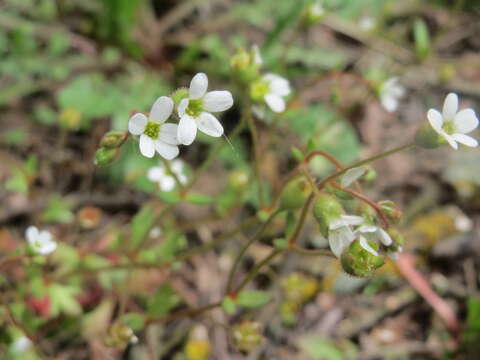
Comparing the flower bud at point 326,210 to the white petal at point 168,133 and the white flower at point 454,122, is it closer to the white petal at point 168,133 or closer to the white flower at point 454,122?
the white flower at point 454,122

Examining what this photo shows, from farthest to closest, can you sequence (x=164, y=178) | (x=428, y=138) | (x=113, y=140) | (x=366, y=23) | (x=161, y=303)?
(x=366, y=23)
(x=164, y=178)
(x=161, y=303)
(x=113, y=140)
(x=428, y=138)

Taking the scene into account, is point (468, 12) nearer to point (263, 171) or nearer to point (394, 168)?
point (394, 168)

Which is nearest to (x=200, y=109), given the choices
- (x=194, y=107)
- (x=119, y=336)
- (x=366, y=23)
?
(x=194, y=107)

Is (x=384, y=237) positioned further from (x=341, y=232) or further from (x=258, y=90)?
(x=258, y=90)

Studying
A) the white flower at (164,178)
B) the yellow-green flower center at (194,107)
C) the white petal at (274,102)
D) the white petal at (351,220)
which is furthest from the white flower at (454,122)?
the white flower at (164,178)

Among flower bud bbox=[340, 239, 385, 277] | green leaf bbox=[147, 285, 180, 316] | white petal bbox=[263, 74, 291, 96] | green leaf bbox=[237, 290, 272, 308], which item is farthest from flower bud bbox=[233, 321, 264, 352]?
white petal bbox=[263, 74, 291, 96]

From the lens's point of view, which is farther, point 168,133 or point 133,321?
point 133,321
